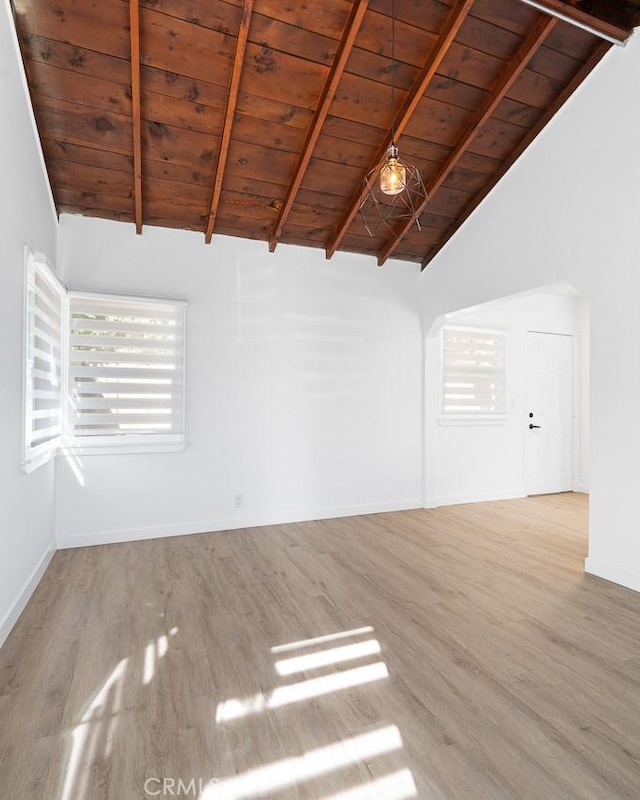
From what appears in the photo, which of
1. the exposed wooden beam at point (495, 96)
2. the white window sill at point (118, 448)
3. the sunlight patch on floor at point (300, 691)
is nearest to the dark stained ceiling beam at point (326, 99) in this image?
the exposed wooden beam at point (495, 96)

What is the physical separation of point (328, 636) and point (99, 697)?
1101 millimetres

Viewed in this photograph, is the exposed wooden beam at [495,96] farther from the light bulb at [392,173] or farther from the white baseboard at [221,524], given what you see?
the white baseboard at [221,524]

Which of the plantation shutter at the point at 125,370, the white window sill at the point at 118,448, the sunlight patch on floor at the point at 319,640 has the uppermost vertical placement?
the plantation shutter at the point at 125,370

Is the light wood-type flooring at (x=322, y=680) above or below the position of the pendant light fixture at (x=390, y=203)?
below

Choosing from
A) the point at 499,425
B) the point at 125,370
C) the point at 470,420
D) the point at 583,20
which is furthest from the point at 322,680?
the point at 499,425

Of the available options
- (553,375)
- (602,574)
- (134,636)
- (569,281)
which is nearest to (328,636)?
(134,636)

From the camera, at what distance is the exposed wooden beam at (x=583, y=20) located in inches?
109

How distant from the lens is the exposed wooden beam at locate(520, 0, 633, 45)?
2766 millimetres

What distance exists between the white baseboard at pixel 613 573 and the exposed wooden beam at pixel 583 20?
3.59m

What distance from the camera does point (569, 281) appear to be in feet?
11.2

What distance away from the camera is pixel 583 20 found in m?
2.85

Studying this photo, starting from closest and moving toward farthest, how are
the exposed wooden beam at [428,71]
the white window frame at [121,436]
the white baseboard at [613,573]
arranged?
the exposed wooden beam at [428,71], the white baseboard at [613,573], the white window frame at [121,436]

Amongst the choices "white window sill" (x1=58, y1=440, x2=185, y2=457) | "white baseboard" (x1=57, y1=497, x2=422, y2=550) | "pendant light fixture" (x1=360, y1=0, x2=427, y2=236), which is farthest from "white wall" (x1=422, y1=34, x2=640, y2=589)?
"white window sill" (x1=58, y1=440, x2=185, y2=457)

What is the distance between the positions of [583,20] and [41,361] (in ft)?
13.8
